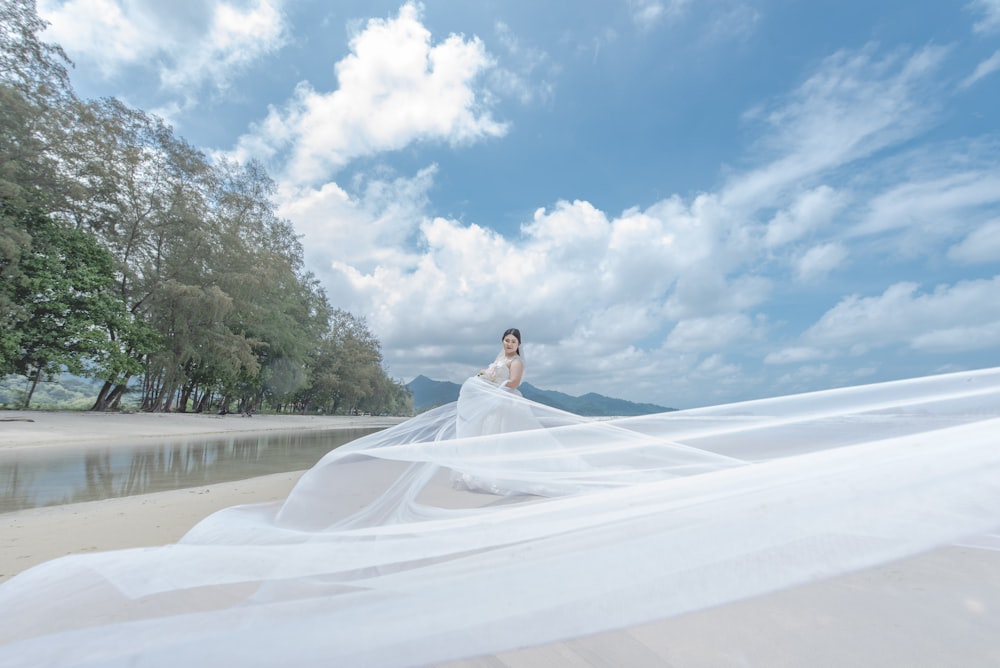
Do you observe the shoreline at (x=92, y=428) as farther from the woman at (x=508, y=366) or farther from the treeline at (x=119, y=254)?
the woman at (x=508, y=366)

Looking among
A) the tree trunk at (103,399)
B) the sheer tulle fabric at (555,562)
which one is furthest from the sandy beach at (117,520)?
the tree trunk at (103,399)

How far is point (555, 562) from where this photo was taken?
1.43m

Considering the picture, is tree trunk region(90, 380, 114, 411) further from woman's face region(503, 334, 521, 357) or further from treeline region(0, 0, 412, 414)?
woman's face region(503, 334, 521, 357)

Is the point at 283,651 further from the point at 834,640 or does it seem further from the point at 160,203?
the point at 160,203

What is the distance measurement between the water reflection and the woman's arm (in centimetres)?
414

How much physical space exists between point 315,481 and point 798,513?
2.90m

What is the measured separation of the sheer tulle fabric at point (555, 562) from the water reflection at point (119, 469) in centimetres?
413

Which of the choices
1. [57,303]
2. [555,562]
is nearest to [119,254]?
[57,303]

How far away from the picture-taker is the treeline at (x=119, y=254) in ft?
47.5

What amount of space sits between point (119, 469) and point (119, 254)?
15.2 m

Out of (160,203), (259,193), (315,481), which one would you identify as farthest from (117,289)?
(315,481)

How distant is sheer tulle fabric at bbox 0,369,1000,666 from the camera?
50.6 inches

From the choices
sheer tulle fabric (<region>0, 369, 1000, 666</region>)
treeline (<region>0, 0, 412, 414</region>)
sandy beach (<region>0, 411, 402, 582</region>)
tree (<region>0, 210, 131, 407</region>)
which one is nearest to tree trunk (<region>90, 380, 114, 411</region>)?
treeline (<region>0, 0, 412, 414</region>)

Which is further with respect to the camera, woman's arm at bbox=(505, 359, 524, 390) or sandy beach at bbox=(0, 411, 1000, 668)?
woman's arm at bbox=(505, 359, 524, 390)
